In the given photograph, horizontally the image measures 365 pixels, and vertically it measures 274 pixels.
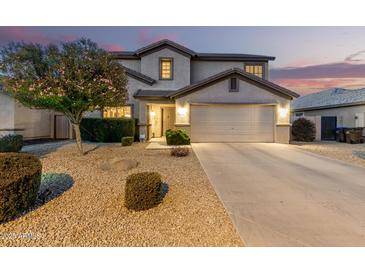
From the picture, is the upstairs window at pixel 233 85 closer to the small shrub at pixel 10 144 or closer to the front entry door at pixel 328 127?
the front entry door at pixel 328 127

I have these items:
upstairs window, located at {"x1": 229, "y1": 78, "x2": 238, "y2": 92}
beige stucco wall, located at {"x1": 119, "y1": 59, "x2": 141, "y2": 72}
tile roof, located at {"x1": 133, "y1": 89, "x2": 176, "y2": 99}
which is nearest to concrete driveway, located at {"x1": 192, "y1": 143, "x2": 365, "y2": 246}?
upstairs window, located at {"x1": 229, "y1": 78, "x2": 238, "y2": 92}

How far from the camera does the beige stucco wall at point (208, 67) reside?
18.3 metres

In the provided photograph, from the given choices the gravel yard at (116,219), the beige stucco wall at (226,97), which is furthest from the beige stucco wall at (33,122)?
the gravel yard at (116,219)

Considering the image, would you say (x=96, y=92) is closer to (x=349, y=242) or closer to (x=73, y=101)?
(x=73, y=101)

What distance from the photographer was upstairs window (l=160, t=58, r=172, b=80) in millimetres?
17188

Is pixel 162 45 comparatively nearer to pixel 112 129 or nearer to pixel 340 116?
pixel 112 129

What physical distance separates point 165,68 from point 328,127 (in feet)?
44.6

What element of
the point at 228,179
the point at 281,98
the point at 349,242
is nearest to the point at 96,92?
the point at 228,179

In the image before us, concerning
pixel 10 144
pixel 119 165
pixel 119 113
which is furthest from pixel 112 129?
pixel 119 165

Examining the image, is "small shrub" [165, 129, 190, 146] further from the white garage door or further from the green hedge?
the green hedge

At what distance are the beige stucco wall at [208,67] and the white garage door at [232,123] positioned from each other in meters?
4.84

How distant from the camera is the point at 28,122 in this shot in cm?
1437

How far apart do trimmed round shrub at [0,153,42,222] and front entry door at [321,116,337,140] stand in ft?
62.6

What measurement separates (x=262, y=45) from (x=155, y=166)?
13246 mm
